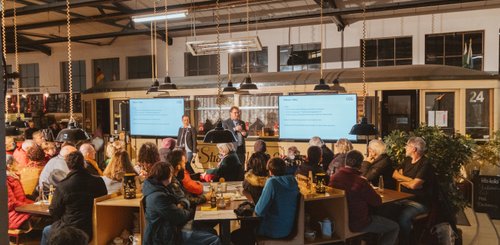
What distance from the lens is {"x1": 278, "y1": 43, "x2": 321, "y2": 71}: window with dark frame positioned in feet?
42.5

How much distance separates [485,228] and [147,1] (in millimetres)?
10295

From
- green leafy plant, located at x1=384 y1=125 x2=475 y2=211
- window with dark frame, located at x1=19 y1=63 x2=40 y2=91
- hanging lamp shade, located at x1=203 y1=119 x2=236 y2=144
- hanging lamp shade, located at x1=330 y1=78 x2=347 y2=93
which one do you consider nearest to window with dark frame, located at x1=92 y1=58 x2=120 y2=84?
window with dark frame, located at x1=19 y1=63 x2=40 y2=91

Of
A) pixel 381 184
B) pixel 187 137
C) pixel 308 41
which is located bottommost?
pixel 381 184

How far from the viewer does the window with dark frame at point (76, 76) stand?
16828 mm

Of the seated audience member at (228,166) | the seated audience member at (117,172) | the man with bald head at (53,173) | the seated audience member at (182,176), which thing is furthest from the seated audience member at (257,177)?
the man with bald head at (53,173)

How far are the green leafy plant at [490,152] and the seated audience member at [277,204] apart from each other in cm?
466

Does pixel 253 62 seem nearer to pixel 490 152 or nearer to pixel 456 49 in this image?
pixel 456 49

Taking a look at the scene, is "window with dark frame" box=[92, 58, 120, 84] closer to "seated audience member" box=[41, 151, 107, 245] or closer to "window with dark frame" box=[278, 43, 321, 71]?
"window with dark frame" box=[278, 43, 321, 71]

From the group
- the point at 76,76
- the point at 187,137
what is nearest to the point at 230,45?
the point at 187,137

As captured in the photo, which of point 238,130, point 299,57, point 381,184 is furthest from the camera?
point 299,57

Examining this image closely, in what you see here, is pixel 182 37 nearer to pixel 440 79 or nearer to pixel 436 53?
pixel 436 53

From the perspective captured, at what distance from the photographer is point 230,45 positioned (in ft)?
25.6

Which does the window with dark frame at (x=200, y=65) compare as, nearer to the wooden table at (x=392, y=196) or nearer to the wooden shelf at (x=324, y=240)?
the wooden table at (x=392, y=196)

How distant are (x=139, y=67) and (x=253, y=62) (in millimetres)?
4559
